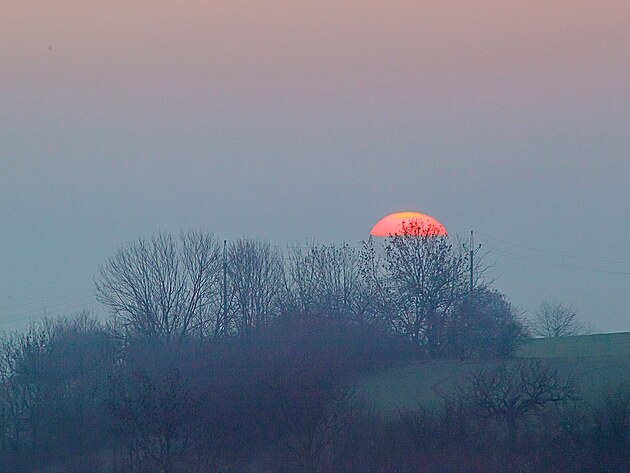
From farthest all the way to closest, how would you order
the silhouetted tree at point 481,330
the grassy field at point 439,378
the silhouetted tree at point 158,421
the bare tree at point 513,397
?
1. the silhouetted tree at point 481,330
2. the grassy field at point 439,378
3. the bare tree at point 513,397
4. the silhouetted tree at point 158,421

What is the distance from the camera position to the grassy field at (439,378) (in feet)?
109

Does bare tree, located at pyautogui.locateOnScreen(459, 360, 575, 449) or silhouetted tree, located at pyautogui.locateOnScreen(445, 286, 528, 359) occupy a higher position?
silhouetted tree, located at pyautogui.locateOnScreen(445, 286, 528, 359)

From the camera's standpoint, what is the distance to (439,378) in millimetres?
39469

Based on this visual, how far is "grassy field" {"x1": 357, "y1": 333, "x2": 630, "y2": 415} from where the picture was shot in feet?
109

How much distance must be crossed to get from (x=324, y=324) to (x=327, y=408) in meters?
15.8

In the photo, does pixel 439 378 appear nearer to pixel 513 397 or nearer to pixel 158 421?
pixel 513 397


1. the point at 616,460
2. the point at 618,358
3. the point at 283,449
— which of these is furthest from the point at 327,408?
the point at 618,358

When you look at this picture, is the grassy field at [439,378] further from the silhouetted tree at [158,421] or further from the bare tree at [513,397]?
the silhouetted tree at [158,421]

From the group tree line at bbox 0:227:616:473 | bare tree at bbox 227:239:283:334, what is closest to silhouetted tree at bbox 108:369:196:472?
tree line at bbox 0:227:616:473

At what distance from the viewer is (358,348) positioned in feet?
145

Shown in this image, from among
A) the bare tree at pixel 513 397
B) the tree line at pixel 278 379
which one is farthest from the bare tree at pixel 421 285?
the bare tree at pixel 513 397

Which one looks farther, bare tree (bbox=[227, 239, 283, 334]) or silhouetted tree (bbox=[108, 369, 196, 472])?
bare tree (bbox=[227, 239, 283, 334])

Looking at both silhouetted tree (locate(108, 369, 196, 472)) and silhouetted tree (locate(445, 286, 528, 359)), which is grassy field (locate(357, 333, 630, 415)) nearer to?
silhouetted tree (locate(445, 286, 528, 359))

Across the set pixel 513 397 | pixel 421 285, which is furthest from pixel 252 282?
pixel 513 397
